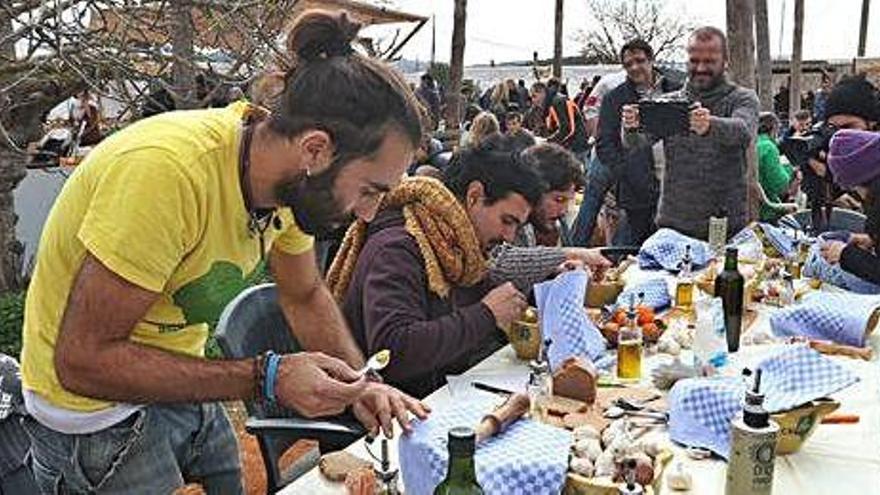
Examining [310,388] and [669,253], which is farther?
[669,253]

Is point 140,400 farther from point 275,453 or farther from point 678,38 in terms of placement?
point 678,38

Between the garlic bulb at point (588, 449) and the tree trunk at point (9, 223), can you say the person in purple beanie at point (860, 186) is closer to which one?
the garlic bulb at point (588, 449)

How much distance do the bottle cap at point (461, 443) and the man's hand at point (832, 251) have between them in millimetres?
2347

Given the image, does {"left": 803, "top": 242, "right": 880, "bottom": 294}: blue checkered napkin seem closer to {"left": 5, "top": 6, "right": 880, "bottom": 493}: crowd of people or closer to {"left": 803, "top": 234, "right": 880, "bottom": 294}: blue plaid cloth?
{"left": 803, "top": 234, "right": 880, "bottom": 294}: blue plaid cloth

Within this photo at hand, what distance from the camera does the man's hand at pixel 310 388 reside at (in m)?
1.42

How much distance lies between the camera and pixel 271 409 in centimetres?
204

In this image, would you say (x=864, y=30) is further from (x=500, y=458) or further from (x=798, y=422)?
(x=500, y=458)

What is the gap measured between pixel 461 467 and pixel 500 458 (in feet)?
0.50

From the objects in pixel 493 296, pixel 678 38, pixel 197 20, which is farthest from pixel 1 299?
pixel 678 38

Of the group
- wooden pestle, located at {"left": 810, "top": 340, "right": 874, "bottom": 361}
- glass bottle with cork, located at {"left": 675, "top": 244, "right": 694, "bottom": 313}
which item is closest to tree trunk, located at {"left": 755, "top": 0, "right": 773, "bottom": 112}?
glass bottle with cork, located at {"left": 675, "top": 244, "right": 694, "bottom": 313}

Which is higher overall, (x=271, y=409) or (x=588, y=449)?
(x=588, y=449)

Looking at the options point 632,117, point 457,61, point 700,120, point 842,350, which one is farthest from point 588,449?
point 457,61

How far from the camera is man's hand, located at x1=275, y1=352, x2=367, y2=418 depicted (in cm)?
142

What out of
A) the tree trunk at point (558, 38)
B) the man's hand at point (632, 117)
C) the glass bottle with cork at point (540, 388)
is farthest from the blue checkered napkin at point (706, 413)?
the tree trunk at point (558, 38)
